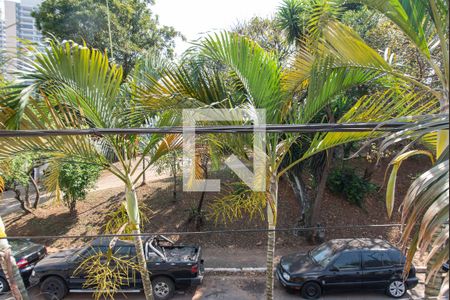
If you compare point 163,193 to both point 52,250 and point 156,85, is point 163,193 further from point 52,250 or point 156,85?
point 156,85

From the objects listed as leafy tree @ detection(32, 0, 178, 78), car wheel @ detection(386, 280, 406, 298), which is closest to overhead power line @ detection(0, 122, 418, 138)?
car wheel @ detection(386, 280, 406, 298)

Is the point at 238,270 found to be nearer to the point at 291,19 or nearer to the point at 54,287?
the point at 54,287

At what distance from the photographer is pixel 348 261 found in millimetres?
6840

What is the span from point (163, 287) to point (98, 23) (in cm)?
1172

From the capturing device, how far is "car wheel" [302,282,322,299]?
687 centimetres

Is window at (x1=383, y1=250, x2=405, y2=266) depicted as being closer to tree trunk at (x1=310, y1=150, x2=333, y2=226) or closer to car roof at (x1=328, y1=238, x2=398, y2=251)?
car roof at (x1=328, y1=238, x2=398, y2=251)

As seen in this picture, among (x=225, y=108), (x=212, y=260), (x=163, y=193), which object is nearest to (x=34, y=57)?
(x=225, y=108)

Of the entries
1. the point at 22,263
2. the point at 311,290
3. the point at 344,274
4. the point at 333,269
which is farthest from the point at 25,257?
the point at 344,274

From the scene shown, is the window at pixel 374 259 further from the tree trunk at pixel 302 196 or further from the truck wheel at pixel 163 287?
the truck wheel at pixel 163 287

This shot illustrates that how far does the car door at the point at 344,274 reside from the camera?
22.2 feet

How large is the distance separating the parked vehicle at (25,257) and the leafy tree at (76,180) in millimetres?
1861

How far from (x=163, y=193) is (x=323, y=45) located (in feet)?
31.4

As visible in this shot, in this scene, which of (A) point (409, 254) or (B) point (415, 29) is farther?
(B) point (415, 29)

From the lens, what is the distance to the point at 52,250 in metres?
9.41
